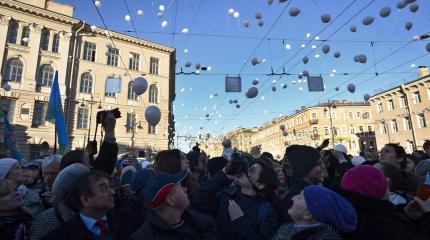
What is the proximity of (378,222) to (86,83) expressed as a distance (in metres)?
33.2

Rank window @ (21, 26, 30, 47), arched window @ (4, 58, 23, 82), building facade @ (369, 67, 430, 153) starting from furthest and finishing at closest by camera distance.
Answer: building facade @ (369, 67, 430, 153) → window @ (21, 26, 30, 47) → arched window @ (4, 58, 23, 82)

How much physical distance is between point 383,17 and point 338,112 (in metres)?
57.2

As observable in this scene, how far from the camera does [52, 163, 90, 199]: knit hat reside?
8.20ft

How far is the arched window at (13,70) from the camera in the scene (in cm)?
2598

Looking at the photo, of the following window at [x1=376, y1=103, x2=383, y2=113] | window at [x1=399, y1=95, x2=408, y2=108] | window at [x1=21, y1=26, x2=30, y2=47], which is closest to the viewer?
window at [x1=21, y1=26, x2=30, y2=47]

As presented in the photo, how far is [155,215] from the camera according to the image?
206 cm

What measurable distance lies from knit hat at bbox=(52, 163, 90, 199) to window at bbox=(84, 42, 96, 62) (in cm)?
3245

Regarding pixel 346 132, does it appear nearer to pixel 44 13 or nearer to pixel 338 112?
pixel 338 112

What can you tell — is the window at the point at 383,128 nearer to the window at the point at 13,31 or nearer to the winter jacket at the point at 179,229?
the winter jacket at the point at 179,229

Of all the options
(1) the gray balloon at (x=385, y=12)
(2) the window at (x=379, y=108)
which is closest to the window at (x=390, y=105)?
(2) the window at (x=379, y=108)

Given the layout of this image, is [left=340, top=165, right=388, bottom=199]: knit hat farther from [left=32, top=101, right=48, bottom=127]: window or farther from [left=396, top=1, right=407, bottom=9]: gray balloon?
[left=32, top=101, right=48, bottom=127]: window

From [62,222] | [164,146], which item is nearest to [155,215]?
[62,222]

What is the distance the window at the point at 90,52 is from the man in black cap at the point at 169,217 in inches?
1312

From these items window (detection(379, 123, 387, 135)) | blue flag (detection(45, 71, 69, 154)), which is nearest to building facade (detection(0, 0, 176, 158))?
blue flag (detection(45, 71, 69, 154))
